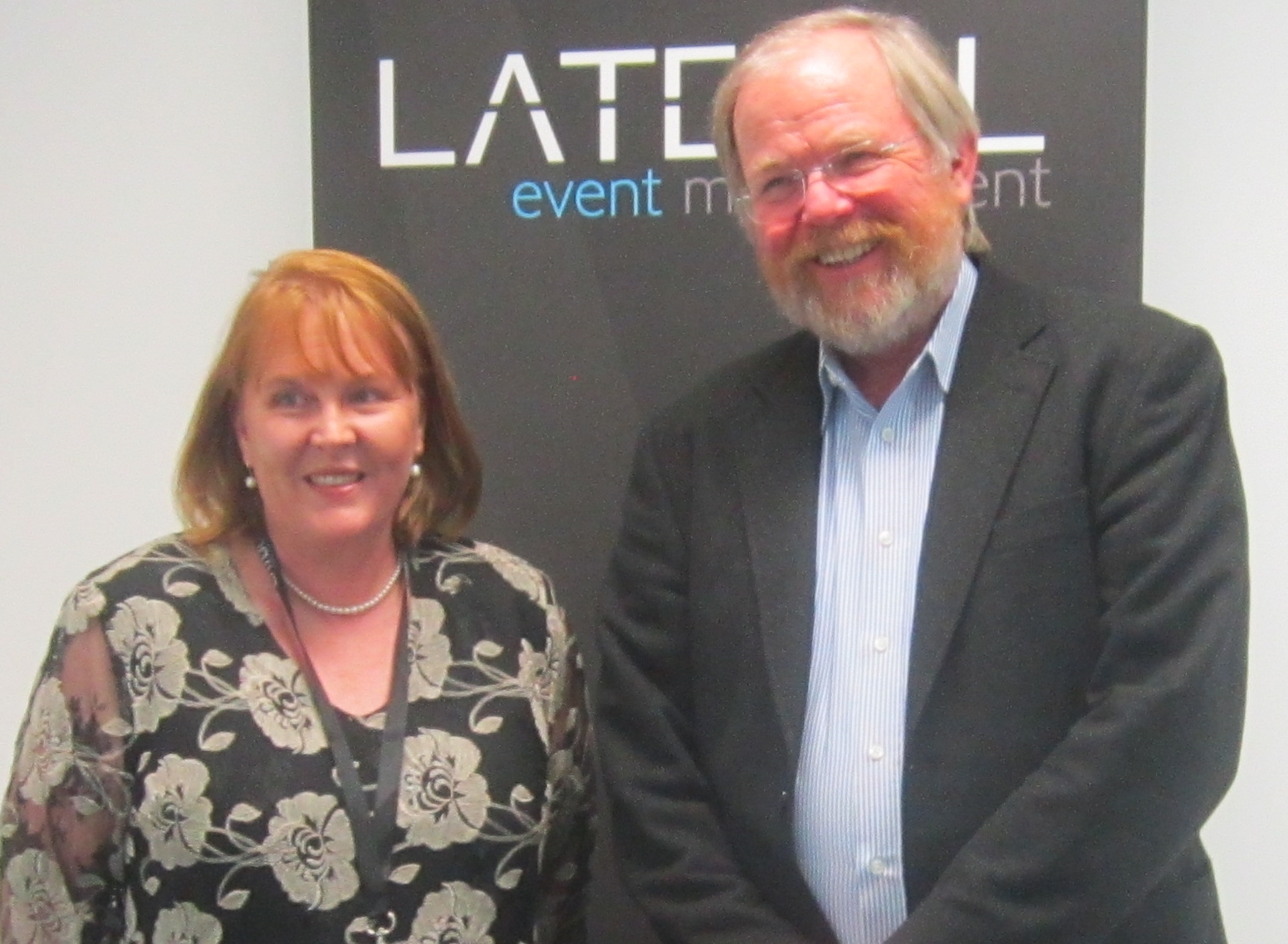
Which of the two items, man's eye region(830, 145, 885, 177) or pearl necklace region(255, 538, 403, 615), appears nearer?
man's eye region(830, 145, 885, 177)

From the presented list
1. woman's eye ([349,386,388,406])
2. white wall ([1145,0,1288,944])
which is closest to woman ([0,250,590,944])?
woman's eye ([349,386,388,406])

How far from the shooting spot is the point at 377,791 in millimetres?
1640

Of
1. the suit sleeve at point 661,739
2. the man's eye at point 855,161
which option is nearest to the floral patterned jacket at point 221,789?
the suit sleeve at point 661,739

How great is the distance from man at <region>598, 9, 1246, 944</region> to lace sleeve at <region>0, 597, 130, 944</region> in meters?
0.64

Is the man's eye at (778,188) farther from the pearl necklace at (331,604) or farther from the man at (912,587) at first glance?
the pearl necklace at (331,604)

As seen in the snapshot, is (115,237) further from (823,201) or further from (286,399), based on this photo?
(823,201)

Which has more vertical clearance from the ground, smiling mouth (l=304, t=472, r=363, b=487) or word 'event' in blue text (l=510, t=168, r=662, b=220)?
word 'event' in blue text (l=510, t=168, r=662, b=220)

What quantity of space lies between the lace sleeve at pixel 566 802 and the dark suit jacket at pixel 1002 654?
0.28ft

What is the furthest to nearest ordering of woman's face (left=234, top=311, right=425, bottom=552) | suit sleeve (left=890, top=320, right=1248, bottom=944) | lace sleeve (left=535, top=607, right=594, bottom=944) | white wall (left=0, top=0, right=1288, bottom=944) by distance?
1. white wall (left=0, top=0, right=1288, bottom=944)
2. lace sleeve (left=535, top=607, right=594, bottom=944)
3. woman's face (left=234, top=311, right=425, bottom=552)
4. suit sleeve (left=890, top=320, right=1248, bottom=944)

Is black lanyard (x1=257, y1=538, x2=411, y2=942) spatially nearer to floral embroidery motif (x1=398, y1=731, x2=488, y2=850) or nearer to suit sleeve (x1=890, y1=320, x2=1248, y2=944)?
floral embroidery motif (x1=398, y1=731, x2=488, y2=850)

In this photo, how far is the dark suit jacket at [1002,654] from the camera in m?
1.45

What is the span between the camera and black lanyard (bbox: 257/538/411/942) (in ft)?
5.29

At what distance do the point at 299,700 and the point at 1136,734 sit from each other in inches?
39.7

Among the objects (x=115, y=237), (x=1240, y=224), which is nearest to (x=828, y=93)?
(x=1240, y=224)
